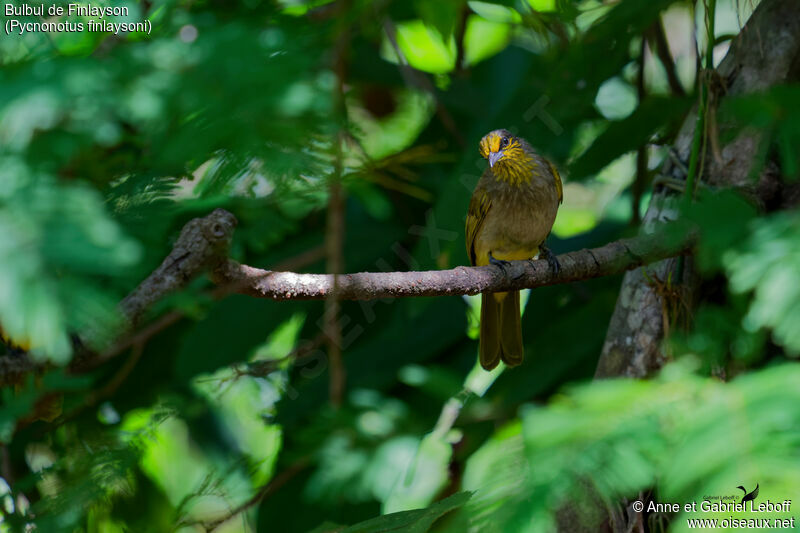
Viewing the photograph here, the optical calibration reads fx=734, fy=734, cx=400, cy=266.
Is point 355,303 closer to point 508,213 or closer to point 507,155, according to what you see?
point 508,213

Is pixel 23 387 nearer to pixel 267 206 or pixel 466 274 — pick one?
pixel 267 206

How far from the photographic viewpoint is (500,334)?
10.9 feet

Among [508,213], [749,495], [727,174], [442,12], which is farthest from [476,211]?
[749,495]

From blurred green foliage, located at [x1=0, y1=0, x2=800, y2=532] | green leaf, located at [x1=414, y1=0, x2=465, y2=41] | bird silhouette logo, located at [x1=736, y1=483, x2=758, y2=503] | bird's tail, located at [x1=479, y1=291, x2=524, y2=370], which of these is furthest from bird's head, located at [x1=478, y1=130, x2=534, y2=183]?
bird silhouette logo, located at [x1=736, y1=483, x2=758, y2=503]

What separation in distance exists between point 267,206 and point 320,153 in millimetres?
792

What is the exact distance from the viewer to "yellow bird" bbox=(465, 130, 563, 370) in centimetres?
328

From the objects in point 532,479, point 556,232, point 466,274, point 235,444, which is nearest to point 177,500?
point 235,444

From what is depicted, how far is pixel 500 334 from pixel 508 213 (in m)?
0.55

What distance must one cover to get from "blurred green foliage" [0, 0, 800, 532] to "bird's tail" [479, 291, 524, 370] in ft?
0.32

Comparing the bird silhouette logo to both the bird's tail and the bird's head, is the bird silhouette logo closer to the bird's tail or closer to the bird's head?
the bird's tail

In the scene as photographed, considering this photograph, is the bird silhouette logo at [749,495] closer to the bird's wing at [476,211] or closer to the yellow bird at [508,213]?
the yellow bird at [508,213]

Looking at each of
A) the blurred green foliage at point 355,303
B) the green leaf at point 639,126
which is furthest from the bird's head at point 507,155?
the green leaf at point 639,126

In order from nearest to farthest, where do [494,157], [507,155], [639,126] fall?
[639,126], [494,157], [507,155]

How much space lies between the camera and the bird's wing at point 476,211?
3.38m
